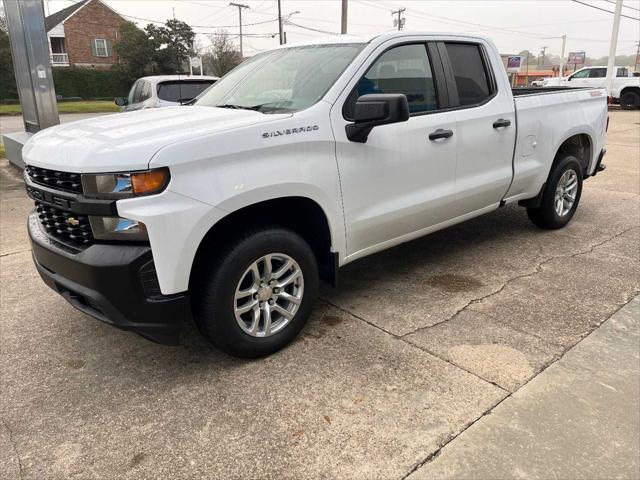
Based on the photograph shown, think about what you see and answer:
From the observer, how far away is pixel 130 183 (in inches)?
98.3

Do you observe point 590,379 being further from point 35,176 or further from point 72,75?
point 72,75

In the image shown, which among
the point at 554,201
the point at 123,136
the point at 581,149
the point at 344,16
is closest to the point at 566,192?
the point at 554,201

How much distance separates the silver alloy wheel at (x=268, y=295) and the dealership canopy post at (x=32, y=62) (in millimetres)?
7314

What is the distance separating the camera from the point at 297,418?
2617 mm

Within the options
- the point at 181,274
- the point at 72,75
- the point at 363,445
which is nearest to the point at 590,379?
the point at 363,445

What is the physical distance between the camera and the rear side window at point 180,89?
10180 mm

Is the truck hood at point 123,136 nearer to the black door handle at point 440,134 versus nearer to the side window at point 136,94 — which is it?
the black door handle at point 440,134

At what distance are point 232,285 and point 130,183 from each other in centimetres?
75

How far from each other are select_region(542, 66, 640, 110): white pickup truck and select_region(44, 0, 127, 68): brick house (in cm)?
3992

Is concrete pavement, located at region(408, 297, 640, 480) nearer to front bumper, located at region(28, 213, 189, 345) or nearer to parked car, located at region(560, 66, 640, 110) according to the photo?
front bumper, located at region(28, 213, 189, 345)

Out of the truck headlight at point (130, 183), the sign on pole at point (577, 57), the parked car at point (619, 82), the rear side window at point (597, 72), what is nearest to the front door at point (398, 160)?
the truck headlight at point (130, 183)

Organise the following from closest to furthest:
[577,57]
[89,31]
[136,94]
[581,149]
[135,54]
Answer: [581,149] < [136,94] < [135,54] < [89,31] < [577,57]

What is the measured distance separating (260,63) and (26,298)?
8.50 feet

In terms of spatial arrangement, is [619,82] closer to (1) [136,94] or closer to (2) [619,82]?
(2) [619,82]
